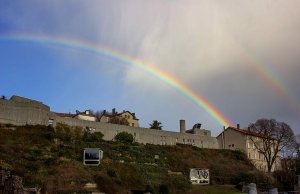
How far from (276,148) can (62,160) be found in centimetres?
5833

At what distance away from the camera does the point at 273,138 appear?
A: 3706 inches

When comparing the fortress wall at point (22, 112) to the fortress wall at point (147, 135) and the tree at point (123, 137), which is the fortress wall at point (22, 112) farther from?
the tree at point (123, 137)

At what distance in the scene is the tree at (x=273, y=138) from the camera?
3642 inches

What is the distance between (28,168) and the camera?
4231 cm

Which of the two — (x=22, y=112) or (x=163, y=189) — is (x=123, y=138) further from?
(x=163, y=189)

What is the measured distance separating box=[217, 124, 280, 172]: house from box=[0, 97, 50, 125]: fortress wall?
54145mm

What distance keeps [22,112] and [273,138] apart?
5899cm

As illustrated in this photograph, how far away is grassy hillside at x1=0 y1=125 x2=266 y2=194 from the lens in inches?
1655

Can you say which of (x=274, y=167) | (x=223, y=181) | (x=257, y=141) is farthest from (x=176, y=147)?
(x=274, y=167)

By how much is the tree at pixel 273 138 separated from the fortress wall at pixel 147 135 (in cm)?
1322

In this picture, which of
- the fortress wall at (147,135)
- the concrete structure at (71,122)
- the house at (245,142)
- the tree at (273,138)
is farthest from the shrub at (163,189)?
the house at (245,142)

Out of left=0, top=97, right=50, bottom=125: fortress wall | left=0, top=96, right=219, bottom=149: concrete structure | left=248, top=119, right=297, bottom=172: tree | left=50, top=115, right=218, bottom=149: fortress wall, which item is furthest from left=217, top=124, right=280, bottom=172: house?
left=0, top=97, right=50, bottom=125: fortress wall

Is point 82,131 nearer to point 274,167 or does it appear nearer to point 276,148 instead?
point 276,148

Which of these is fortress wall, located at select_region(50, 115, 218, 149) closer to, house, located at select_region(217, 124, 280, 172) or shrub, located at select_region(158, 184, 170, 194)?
house, located at select_region(217, 124, 280, 172)
